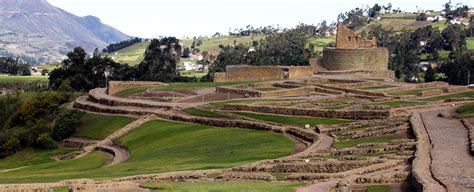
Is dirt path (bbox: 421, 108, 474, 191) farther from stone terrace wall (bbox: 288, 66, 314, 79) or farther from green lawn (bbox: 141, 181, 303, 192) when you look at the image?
stone terrace wall (bbox: 288, 66, 314, 79)

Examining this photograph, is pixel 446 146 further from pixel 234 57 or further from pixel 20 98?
pixel 234 57

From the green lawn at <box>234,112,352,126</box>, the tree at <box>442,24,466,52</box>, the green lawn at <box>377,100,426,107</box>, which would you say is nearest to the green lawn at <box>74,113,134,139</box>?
the green lawn at <box>234,112,352,126</box>

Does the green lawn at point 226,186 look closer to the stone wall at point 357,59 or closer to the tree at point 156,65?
the stone wall at point 357,59

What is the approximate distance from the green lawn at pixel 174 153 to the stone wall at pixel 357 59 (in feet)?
123

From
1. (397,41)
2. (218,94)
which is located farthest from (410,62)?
(218,94)

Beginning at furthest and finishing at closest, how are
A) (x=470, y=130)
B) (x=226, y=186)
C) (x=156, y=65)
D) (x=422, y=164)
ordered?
(x=156, y=65) → (x=470, y=130) → (x=422, y=164) → (x=226, y=186)

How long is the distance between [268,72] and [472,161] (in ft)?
181

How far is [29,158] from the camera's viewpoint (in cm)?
4603

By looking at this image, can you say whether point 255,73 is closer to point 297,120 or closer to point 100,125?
point 100,125

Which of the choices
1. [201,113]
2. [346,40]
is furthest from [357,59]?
[201,113]

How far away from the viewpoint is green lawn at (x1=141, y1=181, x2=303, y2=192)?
2312 cm

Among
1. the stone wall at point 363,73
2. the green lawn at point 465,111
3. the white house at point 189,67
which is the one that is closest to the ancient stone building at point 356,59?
the stone wall at point 363,73

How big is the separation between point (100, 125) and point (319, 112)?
57.1 feet

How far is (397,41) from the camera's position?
→ 12775 cm
